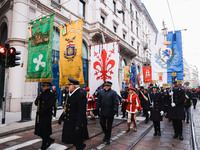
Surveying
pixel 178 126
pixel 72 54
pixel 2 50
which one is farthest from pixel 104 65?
pixel 2 50

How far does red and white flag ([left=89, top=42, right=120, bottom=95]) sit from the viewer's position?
645 centimetres

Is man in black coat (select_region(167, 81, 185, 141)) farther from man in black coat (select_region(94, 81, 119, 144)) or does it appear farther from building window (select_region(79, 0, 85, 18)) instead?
building window (select_region(79, 0, 85, 18))

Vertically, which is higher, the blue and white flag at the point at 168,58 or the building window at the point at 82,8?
the building window at the point at 82,8

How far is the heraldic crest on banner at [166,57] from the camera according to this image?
749 cm

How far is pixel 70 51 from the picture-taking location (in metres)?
6.75

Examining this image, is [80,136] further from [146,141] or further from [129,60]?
[129,60]

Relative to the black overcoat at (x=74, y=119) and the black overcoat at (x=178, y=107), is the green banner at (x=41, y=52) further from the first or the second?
the black overcoat at (x=178, y=107)

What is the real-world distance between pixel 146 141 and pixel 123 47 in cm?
1757

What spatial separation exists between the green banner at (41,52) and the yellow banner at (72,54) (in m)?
0.83

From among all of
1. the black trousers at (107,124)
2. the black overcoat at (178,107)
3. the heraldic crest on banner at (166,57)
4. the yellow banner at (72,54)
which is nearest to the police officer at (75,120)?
the black trousers at (107,124)

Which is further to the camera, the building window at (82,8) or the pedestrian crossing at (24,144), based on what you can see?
the building window at (82,8)

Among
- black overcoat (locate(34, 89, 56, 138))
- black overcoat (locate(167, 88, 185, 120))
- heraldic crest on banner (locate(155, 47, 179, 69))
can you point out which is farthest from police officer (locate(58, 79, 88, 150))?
heraldic crest on banner (locate(155, 47, 179, 69))

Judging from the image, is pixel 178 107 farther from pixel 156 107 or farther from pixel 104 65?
pixel 104 65

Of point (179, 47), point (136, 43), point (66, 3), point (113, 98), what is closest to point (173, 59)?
point (179, 47)
